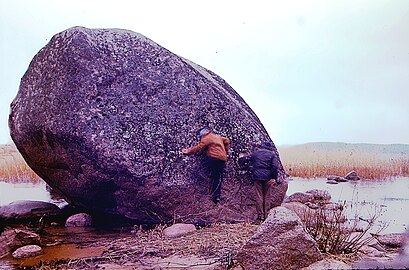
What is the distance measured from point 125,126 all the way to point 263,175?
2475 millimetres

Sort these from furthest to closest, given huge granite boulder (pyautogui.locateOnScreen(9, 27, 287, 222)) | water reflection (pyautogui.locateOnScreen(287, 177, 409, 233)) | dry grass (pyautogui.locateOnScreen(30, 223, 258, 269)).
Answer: water reflection (pyautogui.locateOnScreen(287, 177, 409, 233)) → huge granite boulder (pyautogui.locateOnScreen(9, 27, 287, 222)) → dry grass (pyautogui.locateOnScreen(30, 223, 258, 269))

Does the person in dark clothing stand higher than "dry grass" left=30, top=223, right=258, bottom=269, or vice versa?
the person in dark clothing

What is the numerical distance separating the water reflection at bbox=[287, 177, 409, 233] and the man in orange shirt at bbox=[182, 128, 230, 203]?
2.52 metres

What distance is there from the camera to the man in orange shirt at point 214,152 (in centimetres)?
898

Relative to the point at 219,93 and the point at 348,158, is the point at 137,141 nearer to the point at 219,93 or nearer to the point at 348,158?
the point at 219,93

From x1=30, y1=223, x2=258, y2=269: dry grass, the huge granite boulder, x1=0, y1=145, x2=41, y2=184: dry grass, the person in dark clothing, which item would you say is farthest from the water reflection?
x1=0, y1=145, x2=41, y2=184: dry grass

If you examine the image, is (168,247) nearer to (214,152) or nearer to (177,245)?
(177,245)

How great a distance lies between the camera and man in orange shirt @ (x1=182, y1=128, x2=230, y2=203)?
8984 mm

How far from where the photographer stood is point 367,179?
57.5 feet

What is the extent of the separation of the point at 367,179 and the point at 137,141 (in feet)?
35.5

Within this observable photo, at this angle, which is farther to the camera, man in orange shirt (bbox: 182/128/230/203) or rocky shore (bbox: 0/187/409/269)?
man in orange shirt (bbox: 182/128/230/203)

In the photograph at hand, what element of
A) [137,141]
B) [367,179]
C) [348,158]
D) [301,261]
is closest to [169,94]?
[137,141]

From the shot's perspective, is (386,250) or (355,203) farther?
(355,203)

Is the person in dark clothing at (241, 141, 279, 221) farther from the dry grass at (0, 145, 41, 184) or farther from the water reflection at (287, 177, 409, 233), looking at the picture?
the dry grass at (0, 145, 41, 184)
